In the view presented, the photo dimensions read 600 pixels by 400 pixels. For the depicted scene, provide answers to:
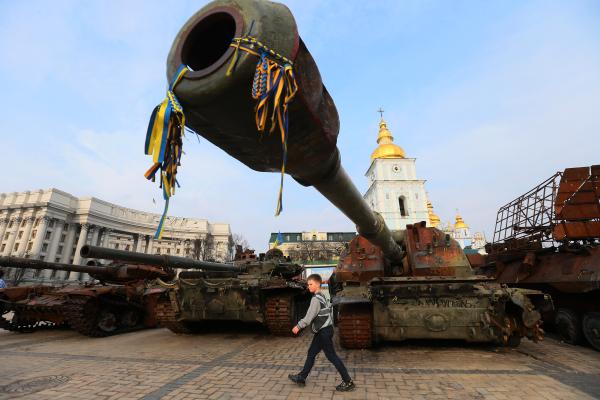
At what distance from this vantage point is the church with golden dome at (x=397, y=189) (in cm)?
4572

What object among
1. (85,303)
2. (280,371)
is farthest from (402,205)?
(280,371)

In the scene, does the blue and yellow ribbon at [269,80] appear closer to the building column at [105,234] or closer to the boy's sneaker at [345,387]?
the boy's sneaker at [345,387]

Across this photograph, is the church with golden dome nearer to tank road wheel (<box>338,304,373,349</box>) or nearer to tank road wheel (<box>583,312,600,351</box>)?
tank road wheel (<box>583,312,600,351</box>)

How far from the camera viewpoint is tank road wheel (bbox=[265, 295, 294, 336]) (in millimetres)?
7055

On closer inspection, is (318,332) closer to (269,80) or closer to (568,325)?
(269,80)

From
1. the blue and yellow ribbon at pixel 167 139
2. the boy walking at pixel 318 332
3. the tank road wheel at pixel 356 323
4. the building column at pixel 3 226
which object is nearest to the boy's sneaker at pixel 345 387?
the boy walking at pixel 318 332

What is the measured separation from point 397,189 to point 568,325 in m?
41.1

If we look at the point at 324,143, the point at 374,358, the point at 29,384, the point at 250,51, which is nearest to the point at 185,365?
the point at 29,384

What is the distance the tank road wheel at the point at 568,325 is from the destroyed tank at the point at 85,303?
9.91m

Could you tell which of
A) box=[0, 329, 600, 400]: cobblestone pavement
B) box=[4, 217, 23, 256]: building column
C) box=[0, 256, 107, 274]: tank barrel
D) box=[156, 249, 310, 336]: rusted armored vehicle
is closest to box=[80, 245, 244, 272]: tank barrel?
box=[156, 249, 310, 336]: rusted armored vehicle

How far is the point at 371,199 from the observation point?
50.4m

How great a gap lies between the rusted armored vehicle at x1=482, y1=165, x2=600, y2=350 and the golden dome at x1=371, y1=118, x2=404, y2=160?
4043 centimetres

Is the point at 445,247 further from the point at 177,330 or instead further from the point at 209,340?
the point at 177,330

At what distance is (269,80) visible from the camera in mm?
1435
